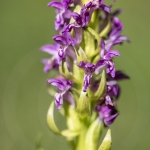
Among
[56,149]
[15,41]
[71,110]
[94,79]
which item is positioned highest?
[15,41]

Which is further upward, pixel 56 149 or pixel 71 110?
pixel 71 110

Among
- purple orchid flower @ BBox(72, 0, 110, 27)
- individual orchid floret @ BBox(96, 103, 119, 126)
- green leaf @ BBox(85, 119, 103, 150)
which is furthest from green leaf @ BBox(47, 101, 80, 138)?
purple orchid flower @ BBox(72, 0, 110, 27)

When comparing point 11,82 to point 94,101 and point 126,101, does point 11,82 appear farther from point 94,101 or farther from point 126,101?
point 94,101

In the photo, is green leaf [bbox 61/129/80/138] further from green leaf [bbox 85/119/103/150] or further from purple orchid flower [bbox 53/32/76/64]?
purple orchid flower [bbox 53/32/76/64]

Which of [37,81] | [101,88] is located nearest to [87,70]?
[101,88]

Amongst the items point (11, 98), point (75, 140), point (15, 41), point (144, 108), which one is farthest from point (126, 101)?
point (75, 140)

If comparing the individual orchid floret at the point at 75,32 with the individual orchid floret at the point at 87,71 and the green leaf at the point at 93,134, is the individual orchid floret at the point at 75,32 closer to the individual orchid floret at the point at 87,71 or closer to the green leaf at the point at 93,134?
the individual orchid floret at the point at 87,71
